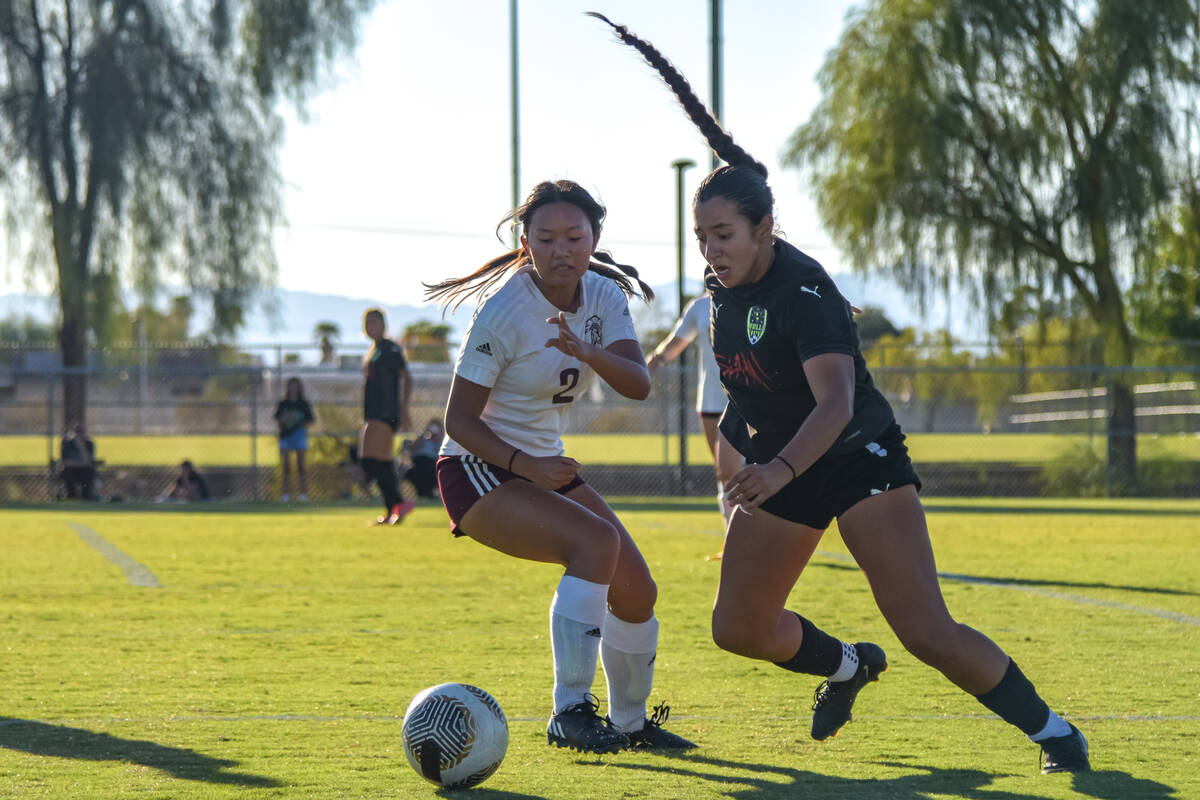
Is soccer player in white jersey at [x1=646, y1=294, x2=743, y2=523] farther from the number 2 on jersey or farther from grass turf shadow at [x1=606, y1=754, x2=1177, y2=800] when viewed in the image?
grass turf shadow at [x1=606, y1=754, x2=1177, y2=800]

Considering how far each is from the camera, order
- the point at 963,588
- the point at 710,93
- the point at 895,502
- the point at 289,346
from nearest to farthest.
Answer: the point at 895,502 < the point at 963,588 < the point at 710,93 < the point at 289,346

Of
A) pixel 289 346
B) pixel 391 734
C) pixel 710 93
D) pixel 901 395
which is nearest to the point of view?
pixel 391 734

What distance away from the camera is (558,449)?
466 cm

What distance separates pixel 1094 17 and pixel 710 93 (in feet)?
23.4

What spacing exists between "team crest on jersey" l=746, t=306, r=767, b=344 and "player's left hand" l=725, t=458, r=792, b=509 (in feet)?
1.48

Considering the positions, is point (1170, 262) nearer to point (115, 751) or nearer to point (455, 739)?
point (455, 739)

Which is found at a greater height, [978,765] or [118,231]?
[118,231]

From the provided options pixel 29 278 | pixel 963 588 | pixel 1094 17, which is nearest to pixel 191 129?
pixel 29 278

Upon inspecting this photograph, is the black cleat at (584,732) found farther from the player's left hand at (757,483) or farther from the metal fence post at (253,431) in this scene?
the metal fence post at (253,431)

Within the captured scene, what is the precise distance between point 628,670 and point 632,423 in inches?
1029

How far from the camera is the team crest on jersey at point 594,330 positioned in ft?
14.7

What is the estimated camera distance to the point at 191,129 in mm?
25250

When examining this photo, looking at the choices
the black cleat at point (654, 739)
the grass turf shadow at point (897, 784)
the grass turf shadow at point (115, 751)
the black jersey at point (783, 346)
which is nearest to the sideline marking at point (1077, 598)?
the grass turf shadow at point (897, 784)

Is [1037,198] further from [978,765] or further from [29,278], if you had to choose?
[978,765]
